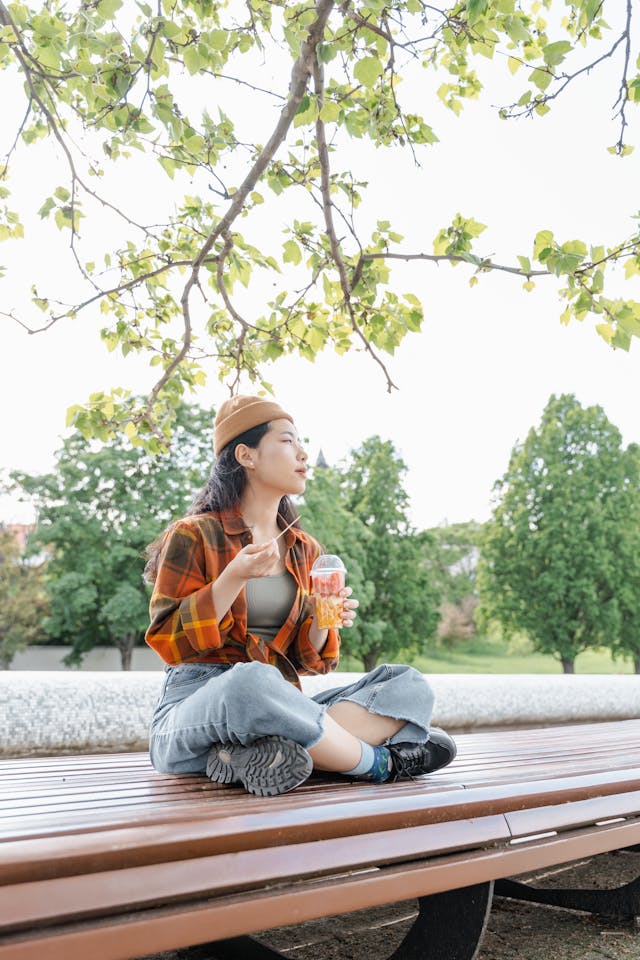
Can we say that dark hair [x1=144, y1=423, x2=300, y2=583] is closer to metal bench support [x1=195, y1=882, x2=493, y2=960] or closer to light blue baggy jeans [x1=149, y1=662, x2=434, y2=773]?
light blue baggy jeans [x1=149, y1=662, x2=434, y2=773]

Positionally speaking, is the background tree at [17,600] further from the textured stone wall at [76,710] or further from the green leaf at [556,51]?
the green leaf at [556,51]

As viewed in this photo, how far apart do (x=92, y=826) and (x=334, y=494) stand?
25.7 m

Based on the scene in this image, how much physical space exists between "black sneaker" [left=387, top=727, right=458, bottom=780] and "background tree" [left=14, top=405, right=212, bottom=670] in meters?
24.8

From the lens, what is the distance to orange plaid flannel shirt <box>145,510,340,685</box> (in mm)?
2535

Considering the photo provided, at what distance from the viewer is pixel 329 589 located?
2707 millimetres

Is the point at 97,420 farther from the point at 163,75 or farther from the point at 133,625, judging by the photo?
the point at 133,625

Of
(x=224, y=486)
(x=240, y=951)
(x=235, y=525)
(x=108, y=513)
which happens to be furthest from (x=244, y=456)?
(x=108, y=513)

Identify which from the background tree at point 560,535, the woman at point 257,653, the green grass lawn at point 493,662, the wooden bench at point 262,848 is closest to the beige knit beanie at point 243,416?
the woman at point 257,653

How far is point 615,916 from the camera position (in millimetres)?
3096

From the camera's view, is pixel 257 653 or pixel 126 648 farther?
pixel 126 648

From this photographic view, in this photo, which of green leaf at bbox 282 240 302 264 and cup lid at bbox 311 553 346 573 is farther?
green leaf at bbox 282 240 302 264

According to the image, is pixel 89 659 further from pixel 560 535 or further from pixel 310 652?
pixel 310 652

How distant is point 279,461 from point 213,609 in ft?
2.26

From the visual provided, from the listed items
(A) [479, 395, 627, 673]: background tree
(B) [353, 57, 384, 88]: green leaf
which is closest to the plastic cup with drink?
(B) [353, 57, 384, 88]: green leaf
